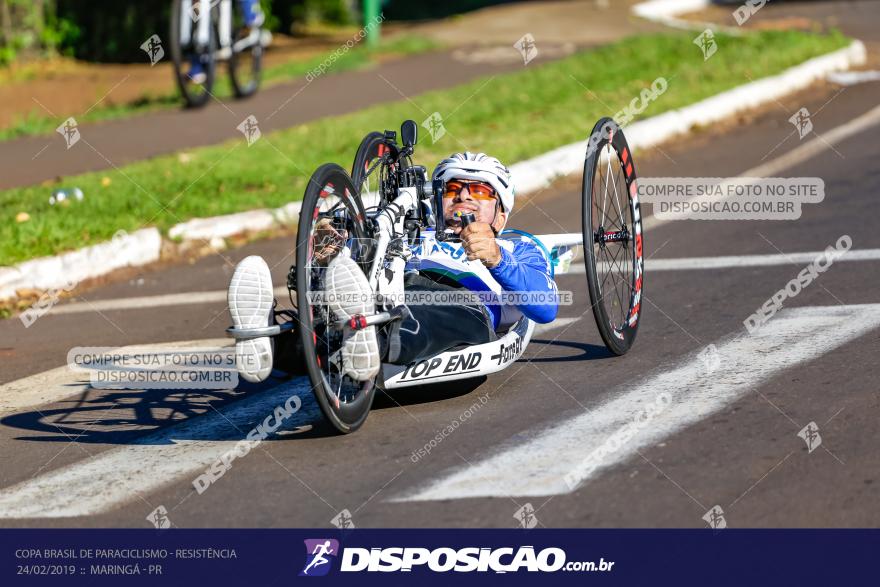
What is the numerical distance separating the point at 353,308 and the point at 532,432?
2.91 ft

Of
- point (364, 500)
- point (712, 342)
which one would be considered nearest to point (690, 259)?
point (712, 342)

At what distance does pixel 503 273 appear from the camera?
18.6ft

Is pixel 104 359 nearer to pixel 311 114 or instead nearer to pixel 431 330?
pixel 431 330

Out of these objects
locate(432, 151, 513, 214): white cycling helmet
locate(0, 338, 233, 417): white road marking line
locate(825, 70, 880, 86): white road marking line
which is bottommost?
locate(0, 338, 233, 417): white road marking line

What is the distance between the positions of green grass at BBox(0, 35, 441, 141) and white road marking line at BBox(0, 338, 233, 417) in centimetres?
686

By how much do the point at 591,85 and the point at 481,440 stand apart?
1012 centimetres

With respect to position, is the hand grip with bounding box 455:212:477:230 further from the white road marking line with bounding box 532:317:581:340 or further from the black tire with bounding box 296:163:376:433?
the white road marking line with bounding box 532:317:581:340

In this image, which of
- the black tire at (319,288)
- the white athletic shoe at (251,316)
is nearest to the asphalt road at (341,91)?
the black tire at (319,288)

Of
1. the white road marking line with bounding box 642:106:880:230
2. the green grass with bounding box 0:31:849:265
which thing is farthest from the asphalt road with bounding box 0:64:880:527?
the white road marking line with bounding box 642:106:880:230

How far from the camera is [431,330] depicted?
5.43m

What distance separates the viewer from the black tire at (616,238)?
6.00 metres

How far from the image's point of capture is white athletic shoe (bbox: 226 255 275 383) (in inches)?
192

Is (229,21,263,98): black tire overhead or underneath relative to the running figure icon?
overhead

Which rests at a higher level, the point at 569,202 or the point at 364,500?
the point at 569,202
